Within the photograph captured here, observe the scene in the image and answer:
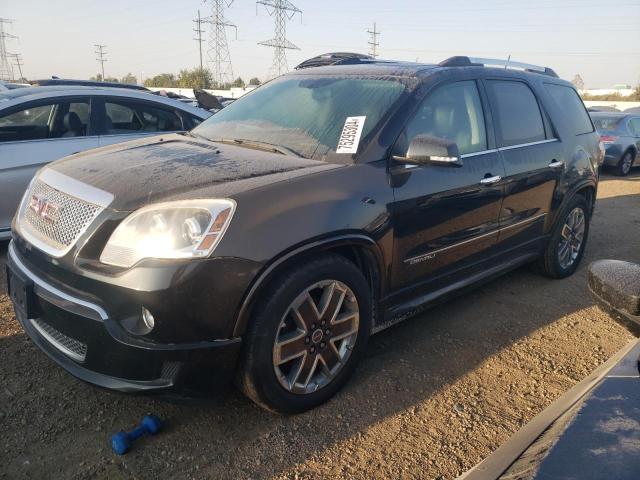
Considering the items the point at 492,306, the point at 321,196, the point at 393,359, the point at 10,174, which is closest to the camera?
the point at 321,196

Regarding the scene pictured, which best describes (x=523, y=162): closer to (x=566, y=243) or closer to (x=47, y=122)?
(x=566, y=243)

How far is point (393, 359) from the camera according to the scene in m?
3.17

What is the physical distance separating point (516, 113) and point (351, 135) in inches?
67.9

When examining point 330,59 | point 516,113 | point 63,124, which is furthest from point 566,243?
point 63,124

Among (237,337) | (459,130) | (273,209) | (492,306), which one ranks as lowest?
(492,306)

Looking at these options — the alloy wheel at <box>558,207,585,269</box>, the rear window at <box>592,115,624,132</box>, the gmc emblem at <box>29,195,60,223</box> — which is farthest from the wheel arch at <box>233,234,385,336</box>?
the rear window at <box>592,115,624,132</box>

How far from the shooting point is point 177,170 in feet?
8.27

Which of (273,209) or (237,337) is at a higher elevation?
(273,209)

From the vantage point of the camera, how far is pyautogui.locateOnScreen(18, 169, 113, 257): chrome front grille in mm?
2293

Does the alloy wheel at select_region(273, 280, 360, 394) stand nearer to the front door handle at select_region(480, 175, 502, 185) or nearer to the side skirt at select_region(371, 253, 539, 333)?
the side skirt at select_region(371, 253, 539, 333)

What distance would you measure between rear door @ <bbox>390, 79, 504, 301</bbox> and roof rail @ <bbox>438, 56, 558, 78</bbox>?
183 millimetres

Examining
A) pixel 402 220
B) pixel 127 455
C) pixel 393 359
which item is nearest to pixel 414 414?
pixel 393 359

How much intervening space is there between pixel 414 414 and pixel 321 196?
4.07 ft

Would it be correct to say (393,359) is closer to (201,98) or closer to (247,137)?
(247,137)
